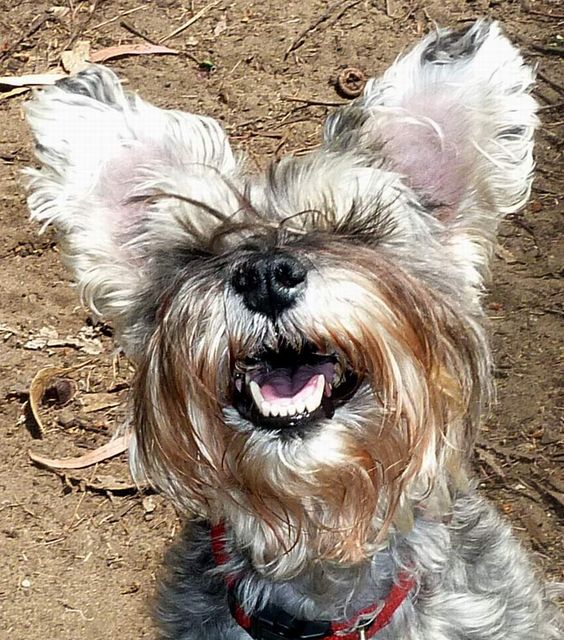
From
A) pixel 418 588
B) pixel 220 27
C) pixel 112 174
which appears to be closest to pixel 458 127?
pixel 112 174

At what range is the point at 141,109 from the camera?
3660 mm

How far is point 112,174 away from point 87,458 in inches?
73.3

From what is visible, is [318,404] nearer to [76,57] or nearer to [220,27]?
[220,27]

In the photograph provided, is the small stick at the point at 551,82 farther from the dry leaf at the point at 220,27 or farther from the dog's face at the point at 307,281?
the dog's face at the point at 307,281

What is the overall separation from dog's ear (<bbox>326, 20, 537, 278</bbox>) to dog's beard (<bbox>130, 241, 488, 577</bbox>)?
0.41 meters

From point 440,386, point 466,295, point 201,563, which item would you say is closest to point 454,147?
point 466,295

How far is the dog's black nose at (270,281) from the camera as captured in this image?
9.62 ft

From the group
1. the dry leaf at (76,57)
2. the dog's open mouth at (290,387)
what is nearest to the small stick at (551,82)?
the dry leaf at (76,57)

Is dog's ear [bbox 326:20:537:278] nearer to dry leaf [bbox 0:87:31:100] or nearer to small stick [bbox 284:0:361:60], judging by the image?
small stick [bbox 284:0:361:60]

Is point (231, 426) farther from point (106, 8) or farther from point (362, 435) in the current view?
point (106, 8)

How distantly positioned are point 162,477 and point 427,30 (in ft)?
12.0

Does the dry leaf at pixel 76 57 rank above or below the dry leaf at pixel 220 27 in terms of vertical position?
below

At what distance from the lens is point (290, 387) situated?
10.5ft

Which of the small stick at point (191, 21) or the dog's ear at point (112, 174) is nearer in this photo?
the dog's ear at point (112, 174)
